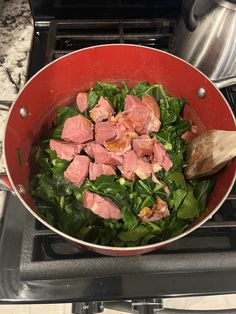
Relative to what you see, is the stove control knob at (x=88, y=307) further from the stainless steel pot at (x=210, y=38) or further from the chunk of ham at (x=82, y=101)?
the stainless steel pot at (x=210, y=38)

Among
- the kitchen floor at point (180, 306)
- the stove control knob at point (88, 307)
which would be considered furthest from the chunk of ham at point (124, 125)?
the kitchen floor at point (180, 306)

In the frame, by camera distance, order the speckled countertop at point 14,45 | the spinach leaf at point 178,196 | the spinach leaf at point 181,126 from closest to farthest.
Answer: the spinach leaf at point 178,196, the spinach leaf at point 181,126, the speckled countertop at point 14,45

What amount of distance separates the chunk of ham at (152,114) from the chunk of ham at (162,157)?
6 cm

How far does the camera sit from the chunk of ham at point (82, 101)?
0.92 m

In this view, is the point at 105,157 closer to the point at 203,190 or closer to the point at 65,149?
the point at 65,149

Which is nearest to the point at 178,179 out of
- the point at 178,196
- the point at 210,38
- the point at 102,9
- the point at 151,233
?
the point at 178,196

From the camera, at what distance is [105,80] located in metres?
0.94

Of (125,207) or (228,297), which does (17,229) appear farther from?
(228,297)

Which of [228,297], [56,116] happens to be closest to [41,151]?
[56,116]

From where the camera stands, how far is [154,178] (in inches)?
32.9

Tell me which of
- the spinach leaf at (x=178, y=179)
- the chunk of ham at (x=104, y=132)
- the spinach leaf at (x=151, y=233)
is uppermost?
the chunk of ham at (x=104, y=132)

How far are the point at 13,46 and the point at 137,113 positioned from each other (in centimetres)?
51

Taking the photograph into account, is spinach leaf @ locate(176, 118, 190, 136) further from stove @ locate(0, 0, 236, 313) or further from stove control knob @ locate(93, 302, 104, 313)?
stove control knob @ locate(93, 302, 104, 313)

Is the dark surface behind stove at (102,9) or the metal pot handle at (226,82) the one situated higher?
the dark surface behind stove at (102,9)
